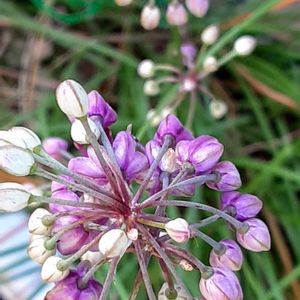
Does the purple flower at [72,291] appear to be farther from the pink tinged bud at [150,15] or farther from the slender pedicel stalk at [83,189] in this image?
the pink tinged bud at [150,15]

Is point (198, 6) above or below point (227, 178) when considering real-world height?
above

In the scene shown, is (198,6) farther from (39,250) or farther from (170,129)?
(39,250)

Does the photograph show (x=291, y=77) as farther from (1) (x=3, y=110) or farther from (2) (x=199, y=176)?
(2) (x=199, y=176)

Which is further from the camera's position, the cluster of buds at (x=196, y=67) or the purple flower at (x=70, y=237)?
the cluster of buds at (x=196, y=67)

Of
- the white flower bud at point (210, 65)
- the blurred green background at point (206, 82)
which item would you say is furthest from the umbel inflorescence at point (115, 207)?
the blurred green background at point (206, 82)

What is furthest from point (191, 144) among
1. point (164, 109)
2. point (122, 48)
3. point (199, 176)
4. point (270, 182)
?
point (122, 48)

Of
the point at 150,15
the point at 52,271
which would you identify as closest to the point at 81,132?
the point at 52,271

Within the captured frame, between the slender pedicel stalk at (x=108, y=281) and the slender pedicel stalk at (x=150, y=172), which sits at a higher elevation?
the slender pedicel stalk at (x=150, y=172)
